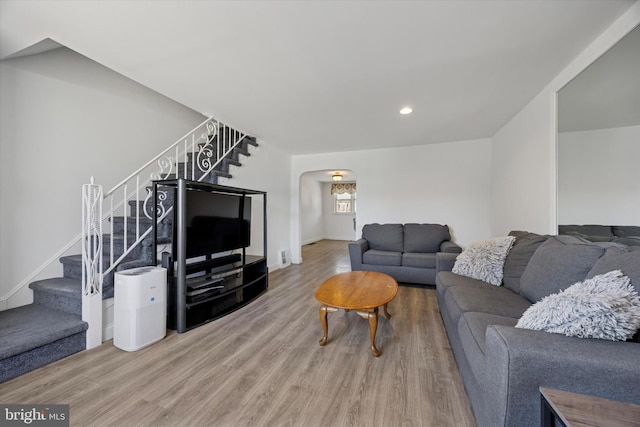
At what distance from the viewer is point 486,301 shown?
1688mm

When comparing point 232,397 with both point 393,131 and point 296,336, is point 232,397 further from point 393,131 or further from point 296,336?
point 393,131

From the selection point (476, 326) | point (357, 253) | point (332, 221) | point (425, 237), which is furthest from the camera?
point (332, 221)

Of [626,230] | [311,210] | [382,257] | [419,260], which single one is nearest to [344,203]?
[311,210]

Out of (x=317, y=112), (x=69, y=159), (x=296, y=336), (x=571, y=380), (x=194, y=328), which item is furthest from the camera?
(x=317, y=112)

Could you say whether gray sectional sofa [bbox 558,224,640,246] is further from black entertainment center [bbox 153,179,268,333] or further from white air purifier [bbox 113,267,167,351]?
white air purifier [bbox 113,267,167,351]

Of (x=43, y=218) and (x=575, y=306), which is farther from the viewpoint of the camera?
(x=43, y=218)

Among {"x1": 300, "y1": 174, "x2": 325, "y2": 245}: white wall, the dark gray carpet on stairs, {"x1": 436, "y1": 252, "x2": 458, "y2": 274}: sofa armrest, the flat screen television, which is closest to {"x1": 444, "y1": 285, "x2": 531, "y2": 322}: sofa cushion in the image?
{"x1": 436, "y1": 252, "x2": 458, "y2": 274}: sofa armrest

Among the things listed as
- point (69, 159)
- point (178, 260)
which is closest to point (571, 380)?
point (178, 260)

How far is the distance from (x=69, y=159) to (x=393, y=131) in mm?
4081

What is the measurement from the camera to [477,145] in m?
4.13

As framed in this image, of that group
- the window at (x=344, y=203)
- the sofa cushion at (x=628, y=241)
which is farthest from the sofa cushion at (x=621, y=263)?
the window at (x=344, y=203)

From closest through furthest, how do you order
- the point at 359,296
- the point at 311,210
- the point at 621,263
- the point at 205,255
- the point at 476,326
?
the point at 621,263, the point at 476,326, the point at 359,296, the point at 205,255, the point at 311,210

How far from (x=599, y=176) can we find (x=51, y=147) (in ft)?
16.2

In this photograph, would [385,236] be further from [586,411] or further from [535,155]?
[586,411]
